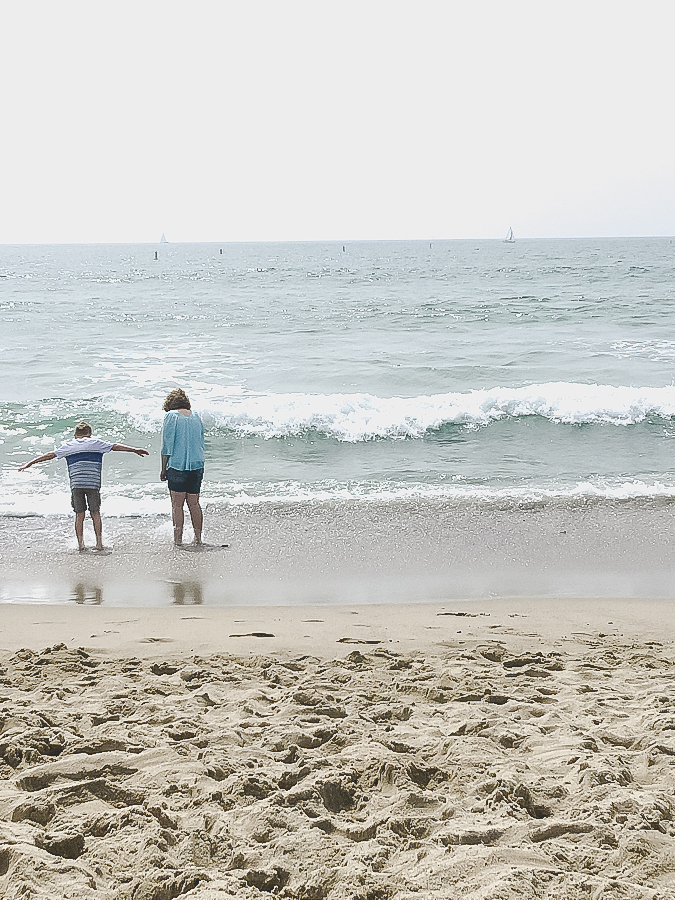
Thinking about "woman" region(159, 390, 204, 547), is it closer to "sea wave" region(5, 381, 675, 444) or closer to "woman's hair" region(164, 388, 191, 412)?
"woman's hair" region(164, 388, 191, 412)

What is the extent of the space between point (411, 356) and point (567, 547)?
1247cm

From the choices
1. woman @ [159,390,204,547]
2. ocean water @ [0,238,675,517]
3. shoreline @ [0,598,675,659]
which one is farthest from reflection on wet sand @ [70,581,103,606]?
ocean water @ [0,238,675,517]

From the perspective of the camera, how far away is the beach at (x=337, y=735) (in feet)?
8.44

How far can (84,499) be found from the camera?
24.7 feet

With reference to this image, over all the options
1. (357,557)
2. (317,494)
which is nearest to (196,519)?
(357,557)

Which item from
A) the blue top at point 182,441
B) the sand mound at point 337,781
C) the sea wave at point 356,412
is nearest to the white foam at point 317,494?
the blue top at point 182,441

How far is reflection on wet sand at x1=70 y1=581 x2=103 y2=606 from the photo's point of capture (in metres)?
6.19

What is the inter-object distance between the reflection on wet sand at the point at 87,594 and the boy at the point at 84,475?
0.90m

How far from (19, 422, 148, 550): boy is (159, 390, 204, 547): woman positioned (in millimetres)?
295

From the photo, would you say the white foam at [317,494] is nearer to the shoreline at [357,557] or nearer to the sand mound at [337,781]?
the shoreline at [357,557]

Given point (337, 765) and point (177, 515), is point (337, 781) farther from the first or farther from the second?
point (177, 515)

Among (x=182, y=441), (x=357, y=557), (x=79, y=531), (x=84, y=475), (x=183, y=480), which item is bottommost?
(x=357, y=557)

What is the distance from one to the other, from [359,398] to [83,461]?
716 cm

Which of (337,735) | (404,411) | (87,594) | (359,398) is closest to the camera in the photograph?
(337,735)
